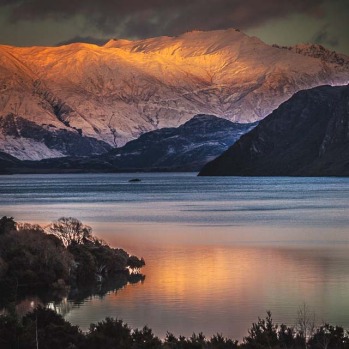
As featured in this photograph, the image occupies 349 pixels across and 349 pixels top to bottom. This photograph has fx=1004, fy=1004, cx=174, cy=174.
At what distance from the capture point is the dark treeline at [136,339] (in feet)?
115

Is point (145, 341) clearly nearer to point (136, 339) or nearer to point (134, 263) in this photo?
point (136, 339)

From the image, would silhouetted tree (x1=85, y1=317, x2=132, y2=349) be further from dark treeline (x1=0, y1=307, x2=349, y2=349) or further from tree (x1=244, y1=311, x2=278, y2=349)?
tree (x1=244, y1=311, x2=278, y2=349)

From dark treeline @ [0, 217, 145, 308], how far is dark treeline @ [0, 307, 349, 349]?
12.8 meters

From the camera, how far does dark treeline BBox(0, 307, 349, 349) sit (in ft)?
115

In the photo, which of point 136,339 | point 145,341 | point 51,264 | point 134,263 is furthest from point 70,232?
point 145,341

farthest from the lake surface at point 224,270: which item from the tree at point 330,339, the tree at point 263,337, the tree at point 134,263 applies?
the tree at point 330,339

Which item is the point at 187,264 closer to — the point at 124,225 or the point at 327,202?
the point at 124,225

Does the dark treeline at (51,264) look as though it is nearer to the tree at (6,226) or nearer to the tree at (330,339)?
the tree at (6,226)

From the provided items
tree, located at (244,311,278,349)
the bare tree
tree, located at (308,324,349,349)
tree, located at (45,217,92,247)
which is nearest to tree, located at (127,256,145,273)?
tree, located at (45,217,92,247)

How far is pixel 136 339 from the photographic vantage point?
118 feet

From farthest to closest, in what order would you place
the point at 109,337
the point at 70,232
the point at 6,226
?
1. the point at 6,226
2. the point at 70,232
3. the point at 109,337

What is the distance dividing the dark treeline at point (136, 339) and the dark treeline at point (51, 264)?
12.8 meters

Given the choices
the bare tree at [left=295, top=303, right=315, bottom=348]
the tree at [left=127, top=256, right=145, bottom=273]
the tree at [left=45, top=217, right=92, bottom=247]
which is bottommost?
the bare tree at [left=295, top=303, right=315, bottom=348]

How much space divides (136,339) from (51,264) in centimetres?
2145
